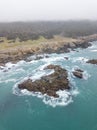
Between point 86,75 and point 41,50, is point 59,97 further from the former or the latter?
point 41,50

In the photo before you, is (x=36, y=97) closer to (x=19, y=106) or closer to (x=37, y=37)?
(x=19, y=106)

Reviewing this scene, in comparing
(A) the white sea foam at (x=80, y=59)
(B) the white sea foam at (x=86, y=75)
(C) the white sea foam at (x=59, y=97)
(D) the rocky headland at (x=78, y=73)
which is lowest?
(A) the white sea foam at (x=80, y=59)

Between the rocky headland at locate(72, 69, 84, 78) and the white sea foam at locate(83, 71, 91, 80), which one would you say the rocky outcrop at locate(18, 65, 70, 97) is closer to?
the rocky headland at locate(72, 69, 84, 78)

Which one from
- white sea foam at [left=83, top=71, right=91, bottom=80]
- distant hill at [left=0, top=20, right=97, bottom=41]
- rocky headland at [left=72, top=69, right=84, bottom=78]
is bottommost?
distant hill at [left=0, top=20, right=97, bottom=41]

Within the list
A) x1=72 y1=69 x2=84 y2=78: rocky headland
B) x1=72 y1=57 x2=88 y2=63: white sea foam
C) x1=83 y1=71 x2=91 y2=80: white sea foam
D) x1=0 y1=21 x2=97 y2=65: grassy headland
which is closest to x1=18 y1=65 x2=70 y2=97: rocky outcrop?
x1=72 y1=69 x2=84 y2=78: rocky headland

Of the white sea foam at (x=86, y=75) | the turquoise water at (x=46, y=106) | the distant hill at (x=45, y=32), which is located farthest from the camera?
the distant hill at (x=45, y=32)

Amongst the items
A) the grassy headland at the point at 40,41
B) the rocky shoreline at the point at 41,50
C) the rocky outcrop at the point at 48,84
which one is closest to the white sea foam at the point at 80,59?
the rocky shoreline at the point at 41,50

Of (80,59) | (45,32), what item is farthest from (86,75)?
(45,32)

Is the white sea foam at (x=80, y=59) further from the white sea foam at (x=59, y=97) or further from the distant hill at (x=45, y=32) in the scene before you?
the distant hill at (x=45, y=32)

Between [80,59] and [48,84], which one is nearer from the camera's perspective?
[48,84]
